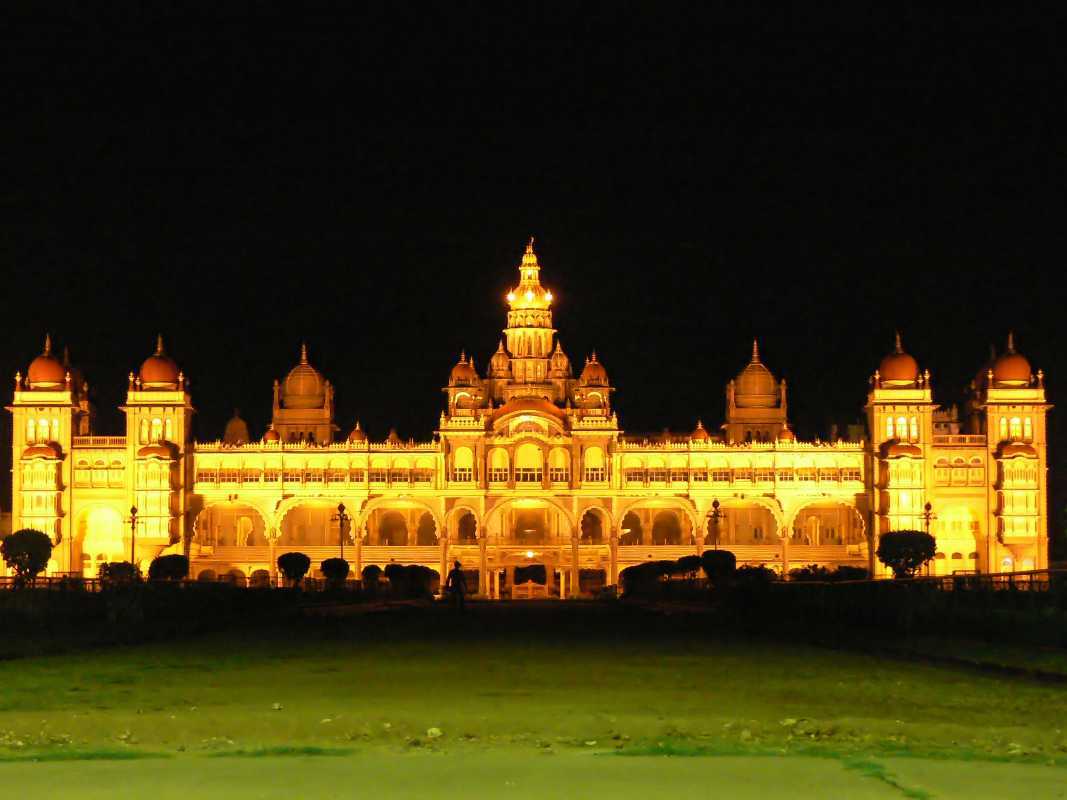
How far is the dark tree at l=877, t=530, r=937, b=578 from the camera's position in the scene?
9094cm

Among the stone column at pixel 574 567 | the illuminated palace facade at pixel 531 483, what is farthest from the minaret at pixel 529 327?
the stone column at pixel 574 567

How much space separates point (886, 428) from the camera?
105500mm

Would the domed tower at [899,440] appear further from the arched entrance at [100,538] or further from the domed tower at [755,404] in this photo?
the arched entrance at [100,538]

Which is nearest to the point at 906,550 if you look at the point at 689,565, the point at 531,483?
the point at 689,565

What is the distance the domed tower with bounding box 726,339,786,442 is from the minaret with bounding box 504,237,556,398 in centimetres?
1170

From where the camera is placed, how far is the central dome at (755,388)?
11581cm

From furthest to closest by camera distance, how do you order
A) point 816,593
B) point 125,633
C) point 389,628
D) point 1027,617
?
point 816,593 → point 389,628 → point 125,633 → point 1027,617

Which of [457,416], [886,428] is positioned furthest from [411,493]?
[886,428]

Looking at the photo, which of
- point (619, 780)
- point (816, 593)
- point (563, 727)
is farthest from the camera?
point (816, 593)

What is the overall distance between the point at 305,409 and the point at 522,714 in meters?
102

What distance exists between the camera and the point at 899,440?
10412cm

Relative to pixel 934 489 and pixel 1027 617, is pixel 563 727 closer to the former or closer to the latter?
pixel 1027 617

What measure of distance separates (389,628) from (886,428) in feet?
224

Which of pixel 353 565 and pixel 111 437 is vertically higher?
pixel 111 437
